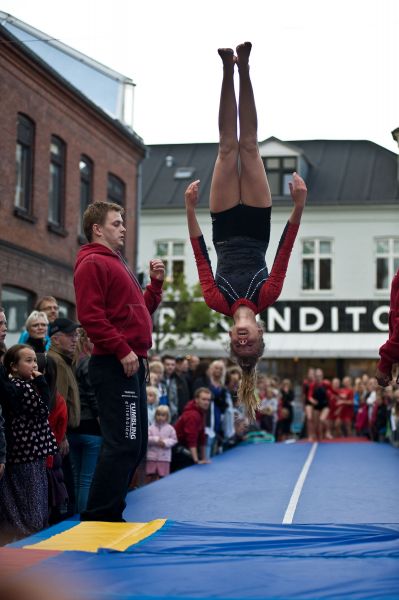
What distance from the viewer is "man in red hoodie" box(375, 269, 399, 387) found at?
21.0 feet

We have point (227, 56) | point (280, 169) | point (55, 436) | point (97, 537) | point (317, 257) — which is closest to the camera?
point (97, 537)

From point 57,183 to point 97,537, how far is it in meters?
15.5

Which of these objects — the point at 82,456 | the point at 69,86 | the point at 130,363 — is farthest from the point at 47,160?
the point at 130,363

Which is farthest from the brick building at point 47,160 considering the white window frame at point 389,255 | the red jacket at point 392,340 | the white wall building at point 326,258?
the white window frame at point 389,255

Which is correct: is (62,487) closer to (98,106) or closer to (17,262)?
(17,262)

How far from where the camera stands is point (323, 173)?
33.5 meters

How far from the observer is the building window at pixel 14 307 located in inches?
694

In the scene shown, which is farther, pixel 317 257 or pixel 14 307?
pixel 317 257

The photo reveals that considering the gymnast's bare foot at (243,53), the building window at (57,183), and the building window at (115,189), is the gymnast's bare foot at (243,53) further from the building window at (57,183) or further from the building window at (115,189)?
the building window at (115,189)

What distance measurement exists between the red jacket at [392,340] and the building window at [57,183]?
1395 cm

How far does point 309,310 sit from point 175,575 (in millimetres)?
27483

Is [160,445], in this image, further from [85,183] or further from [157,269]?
[85,183]

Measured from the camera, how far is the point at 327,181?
32.9 meters

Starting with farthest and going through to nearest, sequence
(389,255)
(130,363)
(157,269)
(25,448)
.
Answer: (389,255), (25,448), (157,269), (130,363)
